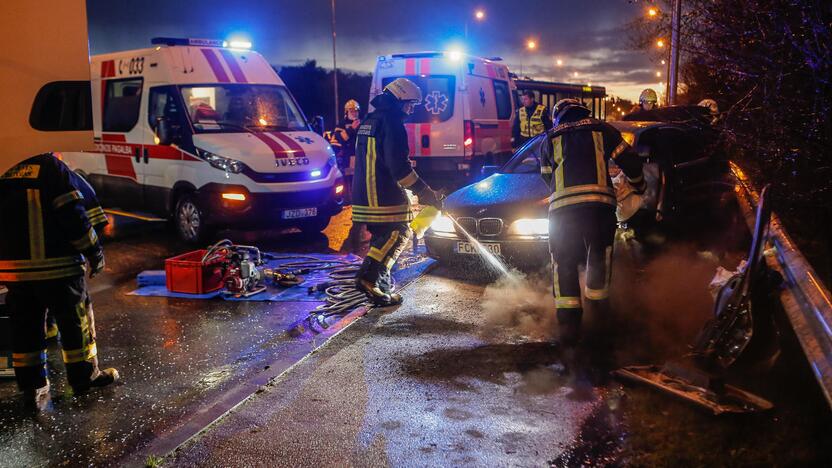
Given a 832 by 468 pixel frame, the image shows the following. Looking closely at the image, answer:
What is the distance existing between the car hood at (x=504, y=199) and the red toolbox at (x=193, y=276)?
2435 millimetres

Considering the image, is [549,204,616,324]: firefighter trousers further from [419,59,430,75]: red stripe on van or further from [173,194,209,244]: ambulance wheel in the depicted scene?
[419,59,430,75]: red stripe on van

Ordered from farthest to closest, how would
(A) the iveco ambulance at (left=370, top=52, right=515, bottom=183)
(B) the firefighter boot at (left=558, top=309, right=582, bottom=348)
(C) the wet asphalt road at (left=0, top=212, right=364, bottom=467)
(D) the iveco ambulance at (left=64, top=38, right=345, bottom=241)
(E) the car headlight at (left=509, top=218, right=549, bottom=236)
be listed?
(A) the iveco ambulance at (left=370, top=52, right=515, bottom=183)
(D) the iveco ambulance at (left=64, top=38, right=345, bottom=241)
(E) the car headlight at (left=509, top=218, right=549, bottom=236)
(B) the firefighter boot at (left=558, top=309, right=582, bottom=348)
(C) the wet asphalt road at (left=0, top=212, right=364, bottom=467)

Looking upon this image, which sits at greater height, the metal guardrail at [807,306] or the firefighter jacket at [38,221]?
the firefighter jacket at [38,221]

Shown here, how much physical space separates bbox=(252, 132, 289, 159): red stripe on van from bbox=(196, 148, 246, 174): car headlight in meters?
0.46

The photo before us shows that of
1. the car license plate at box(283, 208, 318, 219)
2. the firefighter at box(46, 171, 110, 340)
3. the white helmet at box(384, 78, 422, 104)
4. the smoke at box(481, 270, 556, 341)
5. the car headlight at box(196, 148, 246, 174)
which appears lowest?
the smoke at box(481, 270, 556, 341)

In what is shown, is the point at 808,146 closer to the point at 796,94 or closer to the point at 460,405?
the point at 796,94

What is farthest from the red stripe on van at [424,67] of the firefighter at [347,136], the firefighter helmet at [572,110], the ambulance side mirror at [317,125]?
the firefighter helmet at [572,110]

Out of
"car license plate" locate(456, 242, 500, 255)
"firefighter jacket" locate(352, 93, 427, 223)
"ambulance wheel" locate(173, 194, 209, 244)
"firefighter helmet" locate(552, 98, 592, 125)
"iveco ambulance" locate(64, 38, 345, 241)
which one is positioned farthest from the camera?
"ambulance wheel" locate(173, 194, 209, 244)

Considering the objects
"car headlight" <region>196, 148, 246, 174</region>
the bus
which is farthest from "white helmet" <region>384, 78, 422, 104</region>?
the bus

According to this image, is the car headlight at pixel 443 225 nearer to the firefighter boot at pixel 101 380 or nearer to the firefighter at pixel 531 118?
the firefighter boot at pixel 101 380

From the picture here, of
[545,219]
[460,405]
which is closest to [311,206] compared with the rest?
[545,219]

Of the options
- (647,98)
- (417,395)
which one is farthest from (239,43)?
(417,395)

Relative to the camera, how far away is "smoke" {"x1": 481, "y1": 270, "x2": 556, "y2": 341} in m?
5.50

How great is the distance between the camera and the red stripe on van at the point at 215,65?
988 cm
